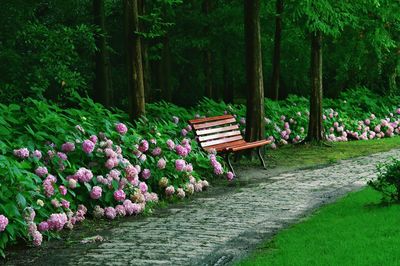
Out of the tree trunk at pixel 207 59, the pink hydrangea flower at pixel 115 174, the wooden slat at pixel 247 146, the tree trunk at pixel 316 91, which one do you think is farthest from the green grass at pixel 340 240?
the tree trunk at pixel 207 59

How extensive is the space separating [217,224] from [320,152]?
31.7ft

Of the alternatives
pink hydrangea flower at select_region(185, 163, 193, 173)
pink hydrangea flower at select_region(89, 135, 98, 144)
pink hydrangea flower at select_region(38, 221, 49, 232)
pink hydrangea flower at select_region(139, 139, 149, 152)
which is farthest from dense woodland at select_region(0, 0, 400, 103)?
pink hydrangea flower at select_region(38, 221, 49, 232)

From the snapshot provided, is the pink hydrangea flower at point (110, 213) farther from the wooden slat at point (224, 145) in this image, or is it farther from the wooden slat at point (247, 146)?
the wooden slat at point (247, 146)

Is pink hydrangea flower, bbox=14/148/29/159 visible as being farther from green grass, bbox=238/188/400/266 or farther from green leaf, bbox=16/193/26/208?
green grass, bbox=238/188/400/266

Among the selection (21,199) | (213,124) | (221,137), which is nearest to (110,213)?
(21,199)

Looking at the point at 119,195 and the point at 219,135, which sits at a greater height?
the point at 219,135

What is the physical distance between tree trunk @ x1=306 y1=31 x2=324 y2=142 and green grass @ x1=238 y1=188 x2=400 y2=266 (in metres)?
10.3

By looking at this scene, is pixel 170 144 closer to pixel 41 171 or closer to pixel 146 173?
pixel 146 173

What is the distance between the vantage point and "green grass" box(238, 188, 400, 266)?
6.49 metres

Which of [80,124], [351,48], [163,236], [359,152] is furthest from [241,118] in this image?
[163,236]

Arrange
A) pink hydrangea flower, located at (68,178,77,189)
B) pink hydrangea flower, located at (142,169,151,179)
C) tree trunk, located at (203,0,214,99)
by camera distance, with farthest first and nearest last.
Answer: tree trunk, located at (203,0,214,99)
pink hydrangea flower, located at (142,169,151,179)
pink hydrangea flower, located at (68,178,77,189)

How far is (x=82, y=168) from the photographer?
9289 mm

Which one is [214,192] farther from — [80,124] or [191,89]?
[191,89]

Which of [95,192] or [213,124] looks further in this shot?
[213,124]
